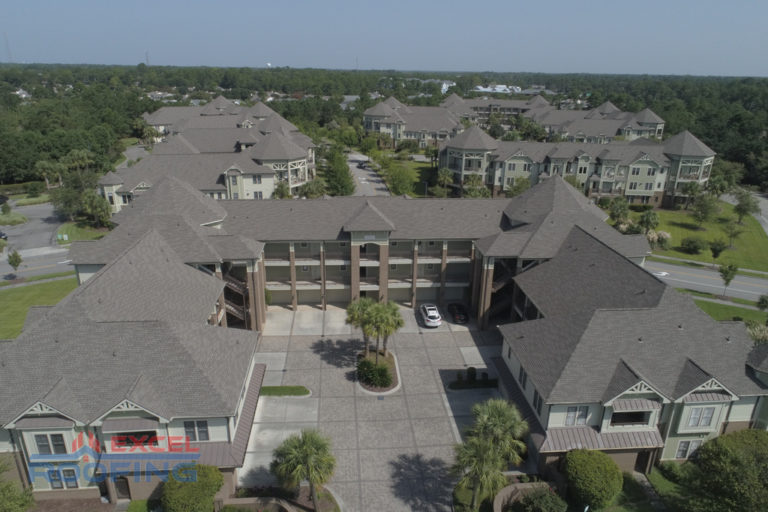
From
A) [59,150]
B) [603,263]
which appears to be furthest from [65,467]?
[59,150]

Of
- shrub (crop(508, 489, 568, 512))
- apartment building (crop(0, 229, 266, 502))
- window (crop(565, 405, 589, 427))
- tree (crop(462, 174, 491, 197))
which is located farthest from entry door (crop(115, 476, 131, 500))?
tree (crop(462, 174, 491, 197))

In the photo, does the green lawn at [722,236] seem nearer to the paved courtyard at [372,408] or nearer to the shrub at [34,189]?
the paved courtyard at [372,408]

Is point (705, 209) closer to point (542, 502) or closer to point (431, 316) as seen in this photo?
point (431, 316)

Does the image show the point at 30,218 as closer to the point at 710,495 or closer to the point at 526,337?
the point at 526,337

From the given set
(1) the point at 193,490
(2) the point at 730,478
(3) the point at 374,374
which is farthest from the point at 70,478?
(2) the point at 730,478

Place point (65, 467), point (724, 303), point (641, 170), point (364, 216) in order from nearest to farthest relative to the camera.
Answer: point (65, 467) < point (364, 216) < point (724, 303) < point (641, 170)

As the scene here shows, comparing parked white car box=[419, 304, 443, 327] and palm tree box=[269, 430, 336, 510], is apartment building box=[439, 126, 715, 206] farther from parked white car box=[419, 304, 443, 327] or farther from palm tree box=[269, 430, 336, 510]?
palm tree box=[269, 430, 336, 510]
